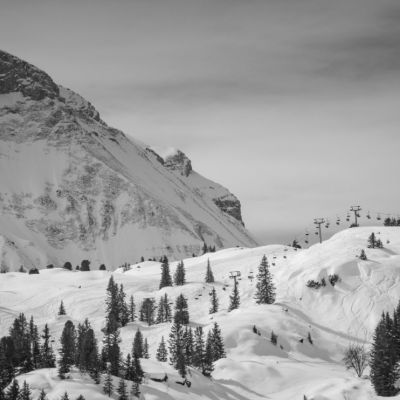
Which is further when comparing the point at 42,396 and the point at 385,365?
the point at 385,365

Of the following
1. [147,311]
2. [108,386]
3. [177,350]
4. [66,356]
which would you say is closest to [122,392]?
[108,386]

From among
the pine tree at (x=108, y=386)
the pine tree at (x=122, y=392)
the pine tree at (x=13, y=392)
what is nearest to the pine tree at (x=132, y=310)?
the pine tree at (x=108, y=386)

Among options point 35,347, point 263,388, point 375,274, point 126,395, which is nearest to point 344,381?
point 263,388

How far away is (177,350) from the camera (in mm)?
126125

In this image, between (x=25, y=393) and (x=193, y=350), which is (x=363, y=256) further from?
(x=25, y=393)

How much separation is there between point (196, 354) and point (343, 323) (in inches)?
1791

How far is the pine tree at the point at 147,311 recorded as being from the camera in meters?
170

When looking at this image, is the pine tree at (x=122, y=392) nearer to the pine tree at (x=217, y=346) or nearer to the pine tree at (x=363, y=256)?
the pine tree at (x=217, y=346)

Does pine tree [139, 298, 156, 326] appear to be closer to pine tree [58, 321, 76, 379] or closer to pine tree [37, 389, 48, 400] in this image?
pine tree [58, 321, 76, 379]

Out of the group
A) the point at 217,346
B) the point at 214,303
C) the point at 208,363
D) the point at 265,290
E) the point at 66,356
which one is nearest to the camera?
the point at 66,356

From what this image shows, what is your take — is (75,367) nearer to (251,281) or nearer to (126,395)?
(126,395)

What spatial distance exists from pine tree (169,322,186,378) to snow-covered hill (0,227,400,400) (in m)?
2.54

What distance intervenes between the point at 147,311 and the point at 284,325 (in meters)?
34.2

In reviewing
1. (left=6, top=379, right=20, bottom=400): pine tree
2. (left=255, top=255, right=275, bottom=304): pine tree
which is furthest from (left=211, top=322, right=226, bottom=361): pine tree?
(left=6, top=379, right=20, bottom=400): pine tree
